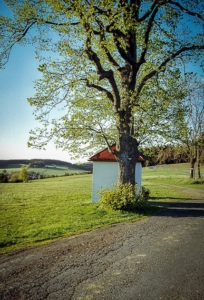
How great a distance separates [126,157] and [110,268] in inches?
332

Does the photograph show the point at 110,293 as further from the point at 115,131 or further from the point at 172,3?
the point at 172,3

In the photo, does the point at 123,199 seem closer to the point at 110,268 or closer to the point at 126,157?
the point at 126,157

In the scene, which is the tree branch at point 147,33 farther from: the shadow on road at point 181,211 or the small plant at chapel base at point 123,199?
the shadow on road at point 181,211

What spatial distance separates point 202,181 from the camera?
3359 centimetres

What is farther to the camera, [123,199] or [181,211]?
[181,211]

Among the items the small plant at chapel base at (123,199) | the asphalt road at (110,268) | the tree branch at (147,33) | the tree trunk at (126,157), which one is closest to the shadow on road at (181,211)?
the small plant at chapel base at (123,199)

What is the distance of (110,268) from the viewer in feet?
16.4

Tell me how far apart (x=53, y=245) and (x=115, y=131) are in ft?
30.3

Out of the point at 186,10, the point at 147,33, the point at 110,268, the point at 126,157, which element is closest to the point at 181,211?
the point at 126,157

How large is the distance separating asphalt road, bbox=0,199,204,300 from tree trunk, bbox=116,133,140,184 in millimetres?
5305

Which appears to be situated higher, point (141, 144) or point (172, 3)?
point (172, 3)

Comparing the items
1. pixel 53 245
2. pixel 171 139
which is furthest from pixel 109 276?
pixel 171 139

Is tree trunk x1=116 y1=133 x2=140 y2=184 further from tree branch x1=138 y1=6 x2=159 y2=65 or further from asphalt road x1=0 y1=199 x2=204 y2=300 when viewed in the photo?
asphalt road x1=0 y1=199 x2=204 y2=300

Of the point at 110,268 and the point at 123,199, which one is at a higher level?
the point at 123,199
